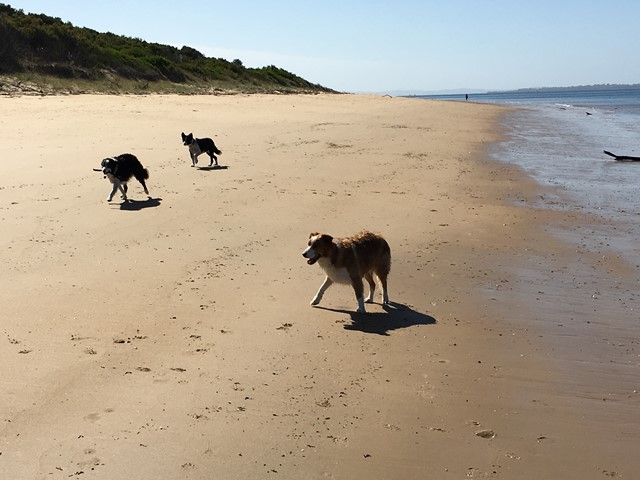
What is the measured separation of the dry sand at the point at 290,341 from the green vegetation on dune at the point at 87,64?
57.7 ft

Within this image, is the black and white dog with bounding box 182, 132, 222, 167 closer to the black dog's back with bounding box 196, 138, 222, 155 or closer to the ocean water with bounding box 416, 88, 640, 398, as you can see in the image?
the black dog's back with bounding box 196, 138, 222, 155

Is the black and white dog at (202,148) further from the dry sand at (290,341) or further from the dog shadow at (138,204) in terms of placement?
the dog shadow at (138,204)

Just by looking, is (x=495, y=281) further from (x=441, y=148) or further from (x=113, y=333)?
(x=441, y=148)

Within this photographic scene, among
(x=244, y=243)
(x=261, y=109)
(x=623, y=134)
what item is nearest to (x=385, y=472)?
(x=244, y=243)

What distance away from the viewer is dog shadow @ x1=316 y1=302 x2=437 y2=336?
6457mm

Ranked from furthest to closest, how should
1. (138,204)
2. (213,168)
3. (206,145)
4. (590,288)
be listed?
1. (206,145)
2. (213,168)
3. (138,204)
4. (590,288)

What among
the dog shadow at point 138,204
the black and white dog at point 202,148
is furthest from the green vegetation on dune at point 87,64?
the dog shadow at point 138,204

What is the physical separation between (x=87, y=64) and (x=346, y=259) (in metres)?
28.3

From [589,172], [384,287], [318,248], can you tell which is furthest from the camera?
[589,172]

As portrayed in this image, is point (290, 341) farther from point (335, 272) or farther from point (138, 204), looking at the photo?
point (138, 204)

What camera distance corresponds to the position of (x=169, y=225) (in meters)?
9.70

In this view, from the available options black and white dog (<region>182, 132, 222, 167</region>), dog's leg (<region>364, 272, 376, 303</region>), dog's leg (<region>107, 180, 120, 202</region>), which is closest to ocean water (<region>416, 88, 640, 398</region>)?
dog's leg (<region>364, 272, 376, 303</region>)

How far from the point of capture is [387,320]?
6.73 metres

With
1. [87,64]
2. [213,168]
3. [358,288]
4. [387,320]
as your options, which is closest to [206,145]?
[213,168]
